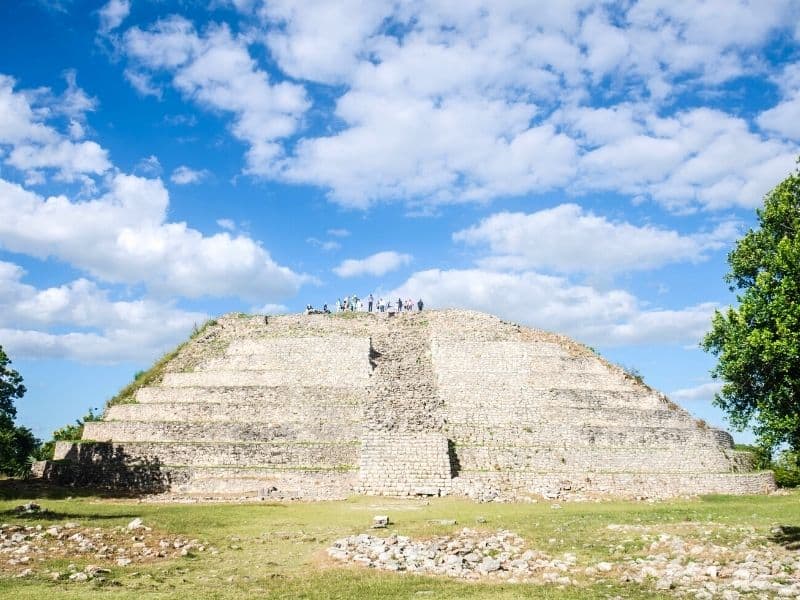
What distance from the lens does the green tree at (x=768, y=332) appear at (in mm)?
14281

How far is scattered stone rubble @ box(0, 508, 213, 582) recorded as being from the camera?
1309 cm

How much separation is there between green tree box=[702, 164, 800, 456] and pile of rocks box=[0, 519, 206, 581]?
14.3 meters

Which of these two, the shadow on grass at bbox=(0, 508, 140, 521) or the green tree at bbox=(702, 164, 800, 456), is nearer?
the green tree at bbox=(702, 164, 800, 456)

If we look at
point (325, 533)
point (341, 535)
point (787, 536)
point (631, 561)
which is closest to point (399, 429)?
point (325, 533)

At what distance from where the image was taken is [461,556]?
14.3 meters

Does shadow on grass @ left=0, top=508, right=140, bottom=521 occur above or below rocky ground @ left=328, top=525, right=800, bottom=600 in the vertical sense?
above

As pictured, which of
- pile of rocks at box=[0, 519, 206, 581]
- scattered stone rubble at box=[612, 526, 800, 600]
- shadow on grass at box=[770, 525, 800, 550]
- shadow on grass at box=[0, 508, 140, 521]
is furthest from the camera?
shadow on grass at box=[0, 508, 140, 521]

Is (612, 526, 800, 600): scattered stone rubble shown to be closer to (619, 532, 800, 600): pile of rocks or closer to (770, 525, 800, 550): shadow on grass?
(619, 532, 800, 600): pile of rocks

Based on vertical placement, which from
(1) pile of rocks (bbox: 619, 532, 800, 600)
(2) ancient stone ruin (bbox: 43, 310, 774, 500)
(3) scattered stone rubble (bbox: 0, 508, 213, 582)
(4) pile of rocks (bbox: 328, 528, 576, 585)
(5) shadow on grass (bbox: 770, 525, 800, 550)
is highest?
(2) ancient stone ruin (bbox: 43, 310, 774, 500)

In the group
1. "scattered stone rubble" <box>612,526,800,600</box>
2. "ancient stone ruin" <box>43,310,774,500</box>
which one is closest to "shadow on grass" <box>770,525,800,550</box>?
"scattered stone rubble" <box>612,526,800,600</box>

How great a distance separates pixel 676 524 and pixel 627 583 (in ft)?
23.3

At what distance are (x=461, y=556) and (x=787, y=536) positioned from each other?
8280mm

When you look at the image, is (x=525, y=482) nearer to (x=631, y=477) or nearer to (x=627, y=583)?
(x=631, y=477)

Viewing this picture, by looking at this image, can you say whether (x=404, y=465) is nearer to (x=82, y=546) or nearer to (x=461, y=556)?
(x=461, y=556)
